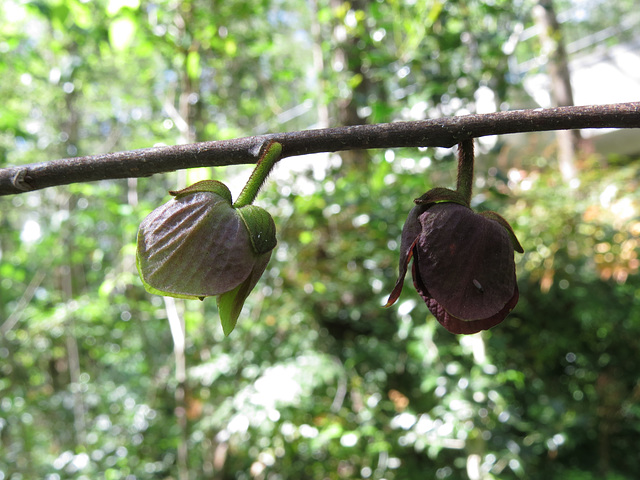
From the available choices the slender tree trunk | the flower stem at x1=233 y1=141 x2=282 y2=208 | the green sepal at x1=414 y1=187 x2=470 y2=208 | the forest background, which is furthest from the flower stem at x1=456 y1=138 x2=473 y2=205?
the slender tree trunk

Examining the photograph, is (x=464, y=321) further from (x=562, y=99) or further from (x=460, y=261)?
(x=562, y=99)

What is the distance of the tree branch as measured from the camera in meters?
0.41

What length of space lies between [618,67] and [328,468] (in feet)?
25.5

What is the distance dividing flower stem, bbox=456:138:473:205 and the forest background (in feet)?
3.78

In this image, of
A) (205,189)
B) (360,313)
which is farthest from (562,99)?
(205,189)

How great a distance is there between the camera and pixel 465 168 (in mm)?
476

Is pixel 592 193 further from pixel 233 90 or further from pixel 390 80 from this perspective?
pixel 233 90

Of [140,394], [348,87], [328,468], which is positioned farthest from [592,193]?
[140,394]

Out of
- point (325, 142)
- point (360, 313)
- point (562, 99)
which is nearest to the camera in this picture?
point (325, 142)

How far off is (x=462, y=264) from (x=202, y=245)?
0.23 meters

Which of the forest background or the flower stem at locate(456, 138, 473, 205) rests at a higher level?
the flower stem at locate(456, 138, 473, 205)

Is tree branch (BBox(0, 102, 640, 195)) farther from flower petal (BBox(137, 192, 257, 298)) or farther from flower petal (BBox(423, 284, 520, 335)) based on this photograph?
flower petal (BBox(423, 284, 520, 335))

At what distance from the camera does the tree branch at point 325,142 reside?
16.0 inches

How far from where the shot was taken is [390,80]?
2.31 m
